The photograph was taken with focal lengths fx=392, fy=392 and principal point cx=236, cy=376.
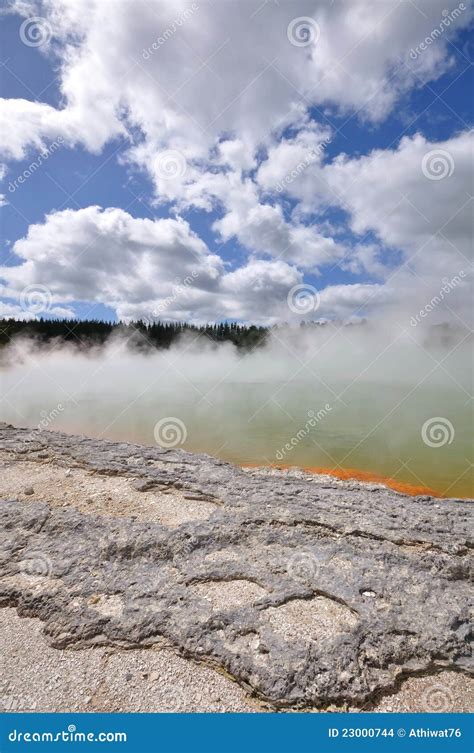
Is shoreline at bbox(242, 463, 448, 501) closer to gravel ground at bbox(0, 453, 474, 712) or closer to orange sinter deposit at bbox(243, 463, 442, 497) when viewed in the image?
orange sinter deposit at bbox(243, 463, 442, 497)

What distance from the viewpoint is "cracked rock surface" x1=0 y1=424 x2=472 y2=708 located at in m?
3.66

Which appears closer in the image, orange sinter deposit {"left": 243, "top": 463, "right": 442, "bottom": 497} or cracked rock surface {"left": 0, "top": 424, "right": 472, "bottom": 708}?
cracked rock surface {"left": 0, "top": 424, "right": 472, "bottom": 708}

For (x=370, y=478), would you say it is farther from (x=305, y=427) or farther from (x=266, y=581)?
(x=266, y=581)

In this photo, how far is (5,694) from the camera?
3391 mm

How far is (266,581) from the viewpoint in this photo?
441cm

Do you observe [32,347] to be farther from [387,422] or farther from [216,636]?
[216,636]

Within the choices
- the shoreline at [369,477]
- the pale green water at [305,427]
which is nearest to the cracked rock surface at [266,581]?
the shoreline at [369,477]

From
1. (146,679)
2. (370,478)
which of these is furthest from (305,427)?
(146,679)

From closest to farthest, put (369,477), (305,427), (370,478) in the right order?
1. (370,478)
2. (369,477)
3. (305,427)

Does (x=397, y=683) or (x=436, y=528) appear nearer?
(x=397, y=683)

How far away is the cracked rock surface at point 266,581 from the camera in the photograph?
366 cm

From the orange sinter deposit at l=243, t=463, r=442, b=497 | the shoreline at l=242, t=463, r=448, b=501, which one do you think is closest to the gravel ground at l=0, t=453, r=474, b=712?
the shoreline at l=242, t=463, r=448, b=501

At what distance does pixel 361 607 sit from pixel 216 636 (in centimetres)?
153

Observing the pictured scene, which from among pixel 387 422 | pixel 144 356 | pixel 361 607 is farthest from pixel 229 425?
pixel 144 356
